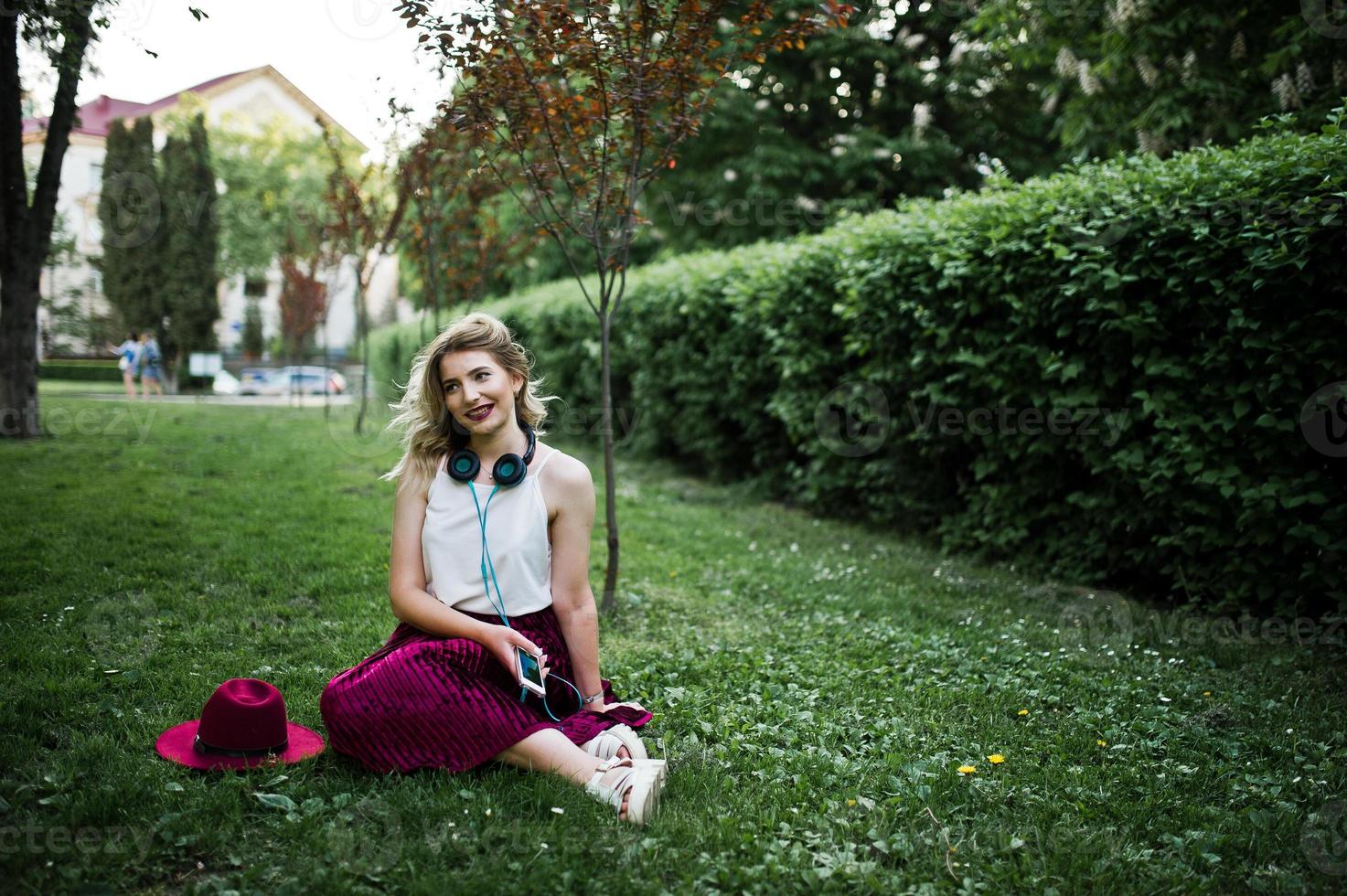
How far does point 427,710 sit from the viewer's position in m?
2.75

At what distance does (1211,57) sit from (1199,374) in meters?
5.83

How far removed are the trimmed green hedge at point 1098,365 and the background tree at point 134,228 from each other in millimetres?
30123

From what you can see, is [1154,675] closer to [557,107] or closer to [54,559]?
[557,107]

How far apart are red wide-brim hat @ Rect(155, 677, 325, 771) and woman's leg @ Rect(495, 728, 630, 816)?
0.72m

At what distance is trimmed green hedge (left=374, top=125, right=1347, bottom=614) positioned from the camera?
4359mm

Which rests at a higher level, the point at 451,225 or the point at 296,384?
the point at 451,225

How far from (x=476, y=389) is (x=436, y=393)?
0.22 m

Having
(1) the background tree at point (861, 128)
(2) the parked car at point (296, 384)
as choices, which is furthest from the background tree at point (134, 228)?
(1) the background tree at point (861, 128)

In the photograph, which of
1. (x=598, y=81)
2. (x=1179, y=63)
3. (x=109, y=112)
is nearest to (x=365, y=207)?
(x=598, y=81)

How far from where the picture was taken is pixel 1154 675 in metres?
4.00

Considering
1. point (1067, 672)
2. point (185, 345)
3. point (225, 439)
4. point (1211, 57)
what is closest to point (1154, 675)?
point (1067, 672)

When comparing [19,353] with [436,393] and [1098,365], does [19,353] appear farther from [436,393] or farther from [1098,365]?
[1098,365]

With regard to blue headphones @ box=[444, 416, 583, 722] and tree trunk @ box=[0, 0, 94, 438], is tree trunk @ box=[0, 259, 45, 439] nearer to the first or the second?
tree trunk @ box=[0, 0, 94, 438]

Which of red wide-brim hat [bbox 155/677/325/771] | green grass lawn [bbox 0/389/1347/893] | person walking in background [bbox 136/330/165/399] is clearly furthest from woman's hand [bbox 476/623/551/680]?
person walking in background [bbox 136/330/165/399]
